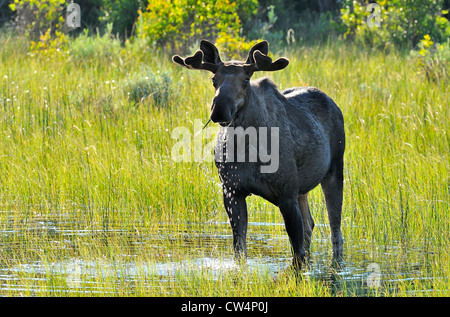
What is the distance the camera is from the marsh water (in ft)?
21.5

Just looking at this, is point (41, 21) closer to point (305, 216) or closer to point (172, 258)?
point (305, 216)

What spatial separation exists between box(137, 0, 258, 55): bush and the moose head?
32.0 ft

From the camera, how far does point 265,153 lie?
22.2 ft

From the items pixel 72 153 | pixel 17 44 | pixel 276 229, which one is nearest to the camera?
pixel 276 229

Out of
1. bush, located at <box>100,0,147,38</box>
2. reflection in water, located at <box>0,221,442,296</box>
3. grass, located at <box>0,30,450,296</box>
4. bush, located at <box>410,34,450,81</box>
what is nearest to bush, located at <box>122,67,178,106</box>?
grass, located at <box>0,30,450,296</box>

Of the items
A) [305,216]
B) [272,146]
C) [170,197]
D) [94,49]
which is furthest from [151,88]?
[272,146]

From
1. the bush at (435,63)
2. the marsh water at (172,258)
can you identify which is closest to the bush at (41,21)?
the bush at (435,63)

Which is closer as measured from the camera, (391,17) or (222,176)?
(222,176)

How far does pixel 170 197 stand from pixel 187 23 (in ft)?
32.0

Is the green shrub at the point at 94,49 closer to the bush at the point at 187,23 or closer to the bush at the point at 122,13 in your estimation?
the bush at the point at 187,23

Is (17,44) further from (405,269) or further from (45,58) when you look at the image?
(405,269)

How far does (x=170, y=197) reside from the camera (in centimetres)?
930

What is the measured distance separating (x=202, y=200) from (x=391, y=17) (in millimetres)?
12588
